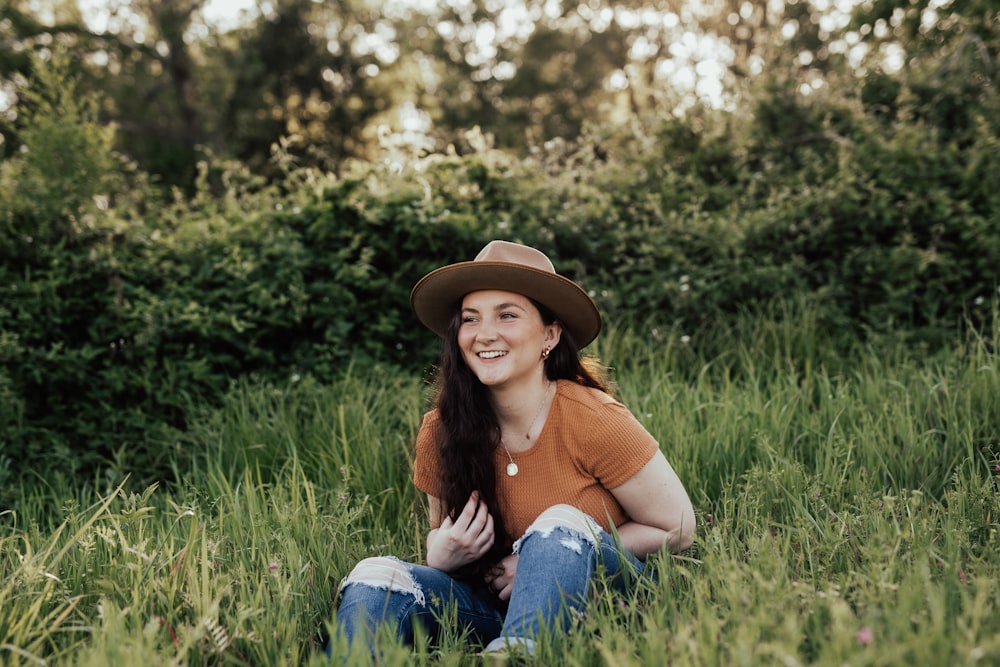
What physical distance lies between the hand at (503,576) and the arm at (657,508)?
1.25 feet

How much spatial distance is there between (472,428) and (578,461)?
383mm

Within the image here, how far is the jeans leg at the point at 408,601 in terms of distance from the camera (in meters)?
2.45

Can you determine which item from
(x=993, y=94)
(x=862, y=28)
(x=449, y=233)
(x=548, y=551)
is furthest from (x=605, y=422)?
(x=862, y=28)

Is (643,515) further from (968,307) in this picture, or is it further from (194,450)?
(968,307)

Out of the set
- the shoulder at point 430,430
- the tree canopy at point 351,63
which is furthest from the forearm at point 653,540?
the tree canopy at point 351,63

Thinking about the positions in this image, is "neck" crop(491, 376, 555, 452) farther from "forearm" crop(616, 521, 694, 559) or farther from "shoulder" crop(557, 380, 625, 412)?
"forearm" crop(616, 521, 694, 559)

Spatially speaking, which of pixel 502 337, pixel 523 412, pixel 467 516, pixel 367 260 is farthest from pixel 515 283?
pixel 367 260

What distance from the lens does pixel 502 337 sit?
2836mm

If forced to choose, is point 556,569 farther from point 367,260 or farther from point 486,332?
point 367,260

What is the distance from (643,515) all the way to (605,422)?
33cm

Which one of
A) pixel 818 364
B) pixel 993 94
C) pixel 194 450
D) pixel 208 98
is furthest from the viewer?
pixel 208 98

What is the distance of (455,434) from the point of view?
2855 mm

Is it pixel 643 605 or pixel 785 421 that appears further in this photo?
pixel 785 421

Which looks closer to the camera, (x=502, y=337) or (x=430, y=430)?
(x=502, y=337)
